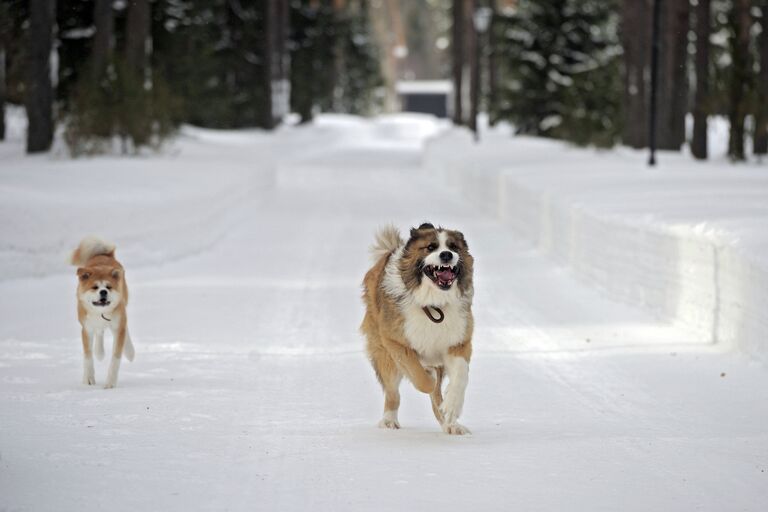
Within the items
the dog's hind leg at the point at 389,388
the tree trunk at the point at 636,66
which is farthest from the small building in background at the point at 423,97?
the dog's hind leg at the point at 389,388

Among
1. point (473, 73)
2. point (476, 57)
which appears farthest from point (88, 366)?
point (476, 57)

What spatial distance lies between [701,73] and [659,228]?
20915 millimetres

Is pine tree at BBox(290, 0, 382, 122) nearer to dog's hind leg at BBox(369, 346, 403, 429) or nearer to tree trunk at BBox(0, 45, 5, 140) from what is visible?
tree trunk at BBox(0, 45, 5, 140)

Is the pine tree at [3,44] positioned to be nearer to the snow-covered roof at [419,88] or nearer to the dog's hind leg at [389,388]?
the dog's hind leg at [389,388]

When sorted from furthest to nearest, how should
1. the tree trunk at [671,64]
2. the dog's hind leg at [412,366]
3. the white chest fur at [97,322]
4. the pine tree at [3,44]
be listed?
the tree trunk at [671,64], the pine tree at [3,44], the white chest fur at [97,322], the dog's hind leg at [412,366]

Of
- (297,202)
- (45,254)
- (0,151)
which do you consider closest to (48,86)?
(0,151)

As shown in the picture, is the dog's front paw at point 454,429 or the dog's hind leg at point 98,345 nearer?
the dog's front paw at point 454,429

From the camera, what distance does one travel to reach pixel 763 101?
2994cm

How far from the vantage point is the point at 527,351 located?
1249 centimetres

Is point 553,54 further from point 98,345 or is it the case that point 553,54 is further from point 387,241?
point 387,241

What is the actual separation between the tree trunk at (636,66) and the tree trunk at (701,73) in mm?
1375

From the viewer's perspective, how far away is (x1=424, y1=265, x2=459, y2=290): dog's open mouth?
330 inches

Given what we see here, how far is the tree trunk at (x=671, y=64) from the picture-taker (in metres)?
34.0

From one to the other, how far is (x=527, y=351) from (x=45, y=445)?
573 centimetres
